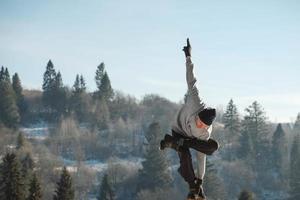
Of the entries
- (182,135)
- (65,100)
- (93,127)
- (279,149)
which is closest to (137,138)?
(93,127)

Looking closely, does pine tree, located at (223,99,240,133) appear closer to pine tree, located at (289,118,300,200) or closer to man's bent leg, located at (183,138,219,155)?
pine tree, located at (289,118,300,200)

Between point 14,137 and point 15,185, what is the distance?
65.3 m

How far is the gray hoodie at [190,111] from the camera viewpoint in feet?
24.6

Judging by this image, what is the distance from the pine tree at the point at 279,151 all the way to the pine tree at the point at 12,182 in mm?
60263

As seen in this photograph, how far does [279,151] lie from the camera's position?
99.1 metres

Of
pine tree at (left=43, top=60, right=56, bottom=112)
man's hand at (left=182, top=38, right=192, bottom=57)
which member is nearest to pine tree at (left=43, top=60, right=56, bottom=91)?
pine tree at (left=43, top=60, right=56, bottom=112)

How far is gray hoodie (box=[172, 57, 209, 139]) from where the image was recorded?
748cm

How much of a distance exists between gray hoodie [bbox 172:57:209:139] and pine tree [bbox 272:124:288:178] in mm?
89471

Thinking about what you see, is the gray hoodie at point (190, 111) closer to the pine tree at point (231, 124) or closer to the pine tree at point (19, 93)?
the pine tree at point (231, 124)

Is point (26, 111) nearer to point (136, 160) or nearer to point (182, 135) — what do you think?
point (136, 160)

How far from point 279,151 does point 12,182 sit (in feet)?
215

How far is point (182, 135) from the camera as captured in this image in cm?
768

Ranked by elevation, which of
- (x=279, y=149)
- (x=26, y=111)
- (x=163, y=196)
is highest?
A: (x=26, y=111)

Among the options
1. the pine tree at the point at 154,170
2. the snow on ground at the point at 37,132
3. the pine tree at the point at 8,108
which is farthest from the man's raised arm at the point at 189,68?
the pine tree at the point at 8,108
